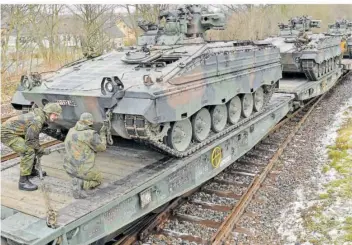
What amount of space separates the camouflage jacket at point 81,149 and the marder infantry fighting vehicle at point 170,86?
0.80 metres

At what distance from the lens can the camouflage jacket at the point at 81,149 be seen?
562cm

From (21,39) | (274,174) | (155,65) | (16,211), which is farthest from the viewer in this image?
(21,39)

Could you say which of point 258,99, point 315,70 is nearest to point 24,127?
point 258,99

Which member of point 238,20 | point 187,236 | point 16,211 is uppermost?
point 238,20

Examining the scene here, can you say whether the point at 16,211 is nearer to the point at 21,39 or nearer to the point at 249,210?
the point at 249,210

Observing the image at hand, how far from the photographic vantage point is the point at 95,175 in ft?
19.5

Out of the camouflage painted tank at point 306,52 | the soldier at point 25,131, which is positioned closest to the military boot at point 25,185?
the soldier at point 25,131

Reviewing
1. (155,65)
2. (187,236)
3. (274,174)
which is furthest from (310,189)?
(155,65)

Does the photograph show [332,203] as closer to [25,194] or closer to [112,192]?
[112,192]

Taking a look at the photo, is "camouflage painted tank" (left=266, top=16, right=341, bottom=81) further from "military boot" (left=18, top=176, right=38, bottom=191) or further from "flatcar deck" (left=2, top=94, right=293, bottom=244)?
"military boot" (left=18, top=176, right=38, bottom=191)

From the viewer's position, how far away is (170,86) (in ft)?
21.9

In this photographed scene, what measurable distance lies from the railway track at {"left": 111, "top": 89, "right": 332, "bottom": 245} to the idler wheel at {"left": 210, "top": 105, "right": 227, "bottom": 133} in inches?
47.3

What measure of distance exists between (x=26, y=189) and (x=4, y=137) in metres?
0.82

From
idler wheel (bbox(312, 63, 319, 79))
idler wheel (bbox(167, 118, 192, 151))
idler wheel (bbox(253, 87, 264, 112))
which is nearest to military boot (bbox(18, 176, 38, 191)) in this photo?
idler wheel (bbox(167, 118, 192, 151))
